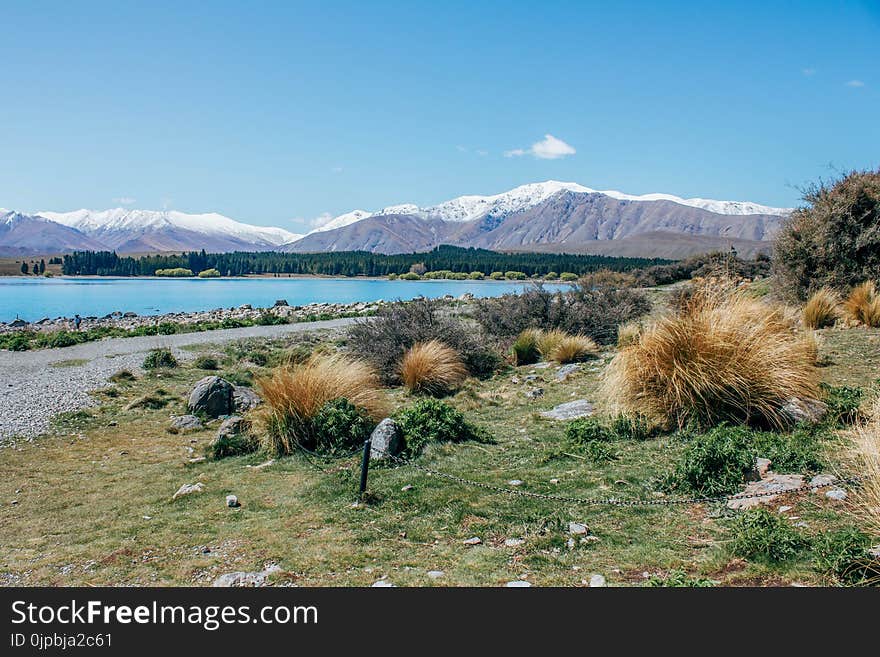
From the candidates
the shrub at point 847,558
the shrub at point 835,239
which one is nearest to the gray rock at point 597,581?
the shrub at point 847,558

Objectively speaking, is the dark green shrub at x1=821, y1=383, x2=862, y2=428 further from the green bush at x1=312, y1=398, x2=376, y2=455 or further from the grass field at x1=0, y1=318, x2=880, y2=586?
the green bush at x1=312, y1=398, x2=376, y2=455

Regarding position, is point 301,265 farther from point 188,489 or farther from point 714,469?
point 714,469

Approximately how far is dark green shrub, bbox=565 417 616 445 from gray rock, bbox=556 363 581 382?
4873mm

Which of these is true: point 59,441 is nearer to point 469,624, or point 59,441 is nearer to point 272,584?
point 272,584

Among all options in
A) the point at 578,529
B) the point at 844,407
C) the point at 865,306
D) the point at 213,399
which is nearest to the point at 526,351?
the point at 865,306

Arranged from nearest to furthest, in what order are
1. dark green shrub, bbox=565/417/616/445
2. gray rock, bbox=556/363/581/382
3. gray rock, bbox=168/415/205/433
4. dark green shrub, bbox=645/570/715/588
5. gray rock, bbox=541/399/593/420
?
dark green shrub, bbox=645/570/715/588, dark green shrub, bbox=565/417/616/445, gray rock, bbox=541/399/593/420, gray rock, bbox=168/415/205/433, gray rock, bbox=556/363/581/382

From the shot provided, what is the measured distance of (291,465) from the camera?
735 centimetres

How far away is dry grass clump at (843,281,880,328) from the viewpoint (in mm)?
11812

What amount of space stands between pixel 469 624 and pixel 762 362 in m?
5.11

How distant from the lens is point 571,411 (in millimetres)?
8742

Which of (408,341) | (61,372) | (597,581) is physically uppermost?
(408,341)

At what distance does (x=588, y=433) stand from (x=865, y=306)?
909cm

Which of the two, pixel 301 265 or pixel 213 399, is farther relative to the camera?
pixel 301 265

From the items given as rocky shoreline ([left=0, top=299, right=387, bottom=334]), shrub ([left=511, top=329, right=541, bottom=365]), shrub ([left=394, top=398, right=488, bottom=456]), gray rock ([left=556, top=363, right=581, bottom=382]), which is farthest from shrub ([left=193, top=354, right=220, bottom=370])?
rocky shoreline ([left=0, top=299, right=387, bottom=334])
